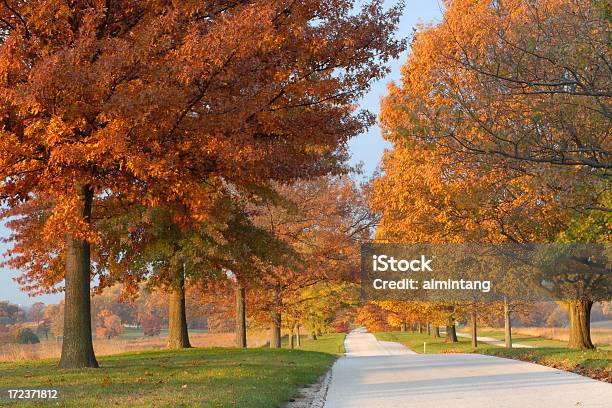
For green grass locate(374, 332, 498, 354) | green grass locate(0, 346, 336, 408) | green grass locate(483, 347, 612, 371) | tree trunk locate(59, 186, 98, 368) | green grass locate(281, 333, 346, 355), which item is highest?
tree trunk locate(59, 186, 98, 368)

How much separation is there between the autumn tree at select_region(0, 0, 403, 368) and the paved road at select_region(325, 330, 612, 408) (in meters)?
4.93

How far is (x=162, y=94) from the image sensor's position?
40.6ft

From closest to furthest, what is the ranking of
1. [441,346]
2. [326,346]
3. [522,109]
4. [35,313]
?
[522,109] → [441,346] → [326,346] → [35,313]

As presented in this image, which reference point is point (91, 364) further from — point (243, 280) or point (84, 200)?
point (243, 280)

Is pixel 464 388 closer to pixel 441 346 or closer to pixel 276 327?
pixel 276 327

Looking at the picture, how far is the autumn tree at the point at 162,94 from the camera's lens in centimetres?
1241

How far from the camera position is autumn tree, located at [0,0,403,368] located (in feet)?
40.7

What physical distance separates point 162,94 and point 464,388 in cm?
793

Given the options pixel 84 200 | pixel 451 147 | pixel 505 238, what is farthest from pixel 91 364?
pixel 505 238

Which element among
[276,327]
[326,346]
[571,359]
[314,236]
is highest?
[314,236]

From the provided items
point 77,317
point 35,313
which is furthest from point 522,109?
point 35,313

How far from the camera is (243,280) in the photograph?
2519 centimetres

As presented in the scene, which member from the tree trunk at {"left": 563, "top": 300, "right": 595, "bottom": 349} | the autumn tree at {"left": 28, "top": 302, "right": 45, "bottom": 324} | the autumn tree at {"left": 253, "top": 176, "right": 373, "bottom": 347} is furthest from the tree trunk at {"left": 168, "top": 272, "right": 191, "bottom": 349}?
the autumn tree at {"left": 28, "top": 302, "right": 45, "bottom": 324}

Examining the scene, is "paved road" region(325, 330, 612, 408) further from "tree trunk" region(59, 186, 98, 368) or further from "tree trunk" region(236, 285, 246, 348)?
"tree trunk" region(236, 285, 246, 348)
